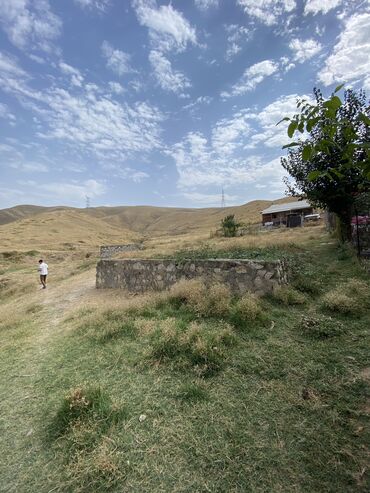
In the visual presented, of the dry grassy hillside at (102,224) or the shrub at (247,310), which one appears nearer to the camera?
the shrub at (247,310)

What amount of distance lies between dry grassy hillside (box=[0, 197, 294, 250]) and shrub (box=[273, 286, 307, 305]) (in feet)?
87.2

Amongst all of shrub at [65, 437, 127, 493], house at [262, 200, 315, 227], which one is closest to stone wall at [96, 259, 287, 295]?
shrub at [65, 437, 127, 493]

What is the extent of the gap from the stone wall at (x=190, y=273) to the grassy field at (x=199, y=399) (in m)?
0.58

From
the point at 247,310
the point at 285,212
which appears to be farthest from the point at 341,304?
the point at 285,212

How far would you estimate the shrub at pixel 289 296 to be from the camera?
5.99m

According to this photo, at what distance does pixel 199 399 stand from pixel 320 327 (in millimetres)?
2479

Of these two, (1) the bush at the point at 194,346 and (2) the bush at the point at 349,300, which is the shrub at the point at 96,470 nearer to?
(1) the bush at the point at 194,346

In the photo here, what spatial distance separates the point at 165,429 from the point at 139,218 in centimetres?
14754

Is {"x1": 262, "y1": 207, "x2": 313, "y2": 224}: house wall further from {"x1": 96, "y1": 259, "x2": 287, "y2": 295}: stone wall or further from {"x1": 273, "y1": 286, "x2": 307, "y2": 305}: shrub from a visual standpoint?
{"x1": 273, "y1": 286, "x2": 307, "y2": 305}: shrub

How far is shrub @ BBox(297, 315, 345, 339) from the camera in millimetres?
4613

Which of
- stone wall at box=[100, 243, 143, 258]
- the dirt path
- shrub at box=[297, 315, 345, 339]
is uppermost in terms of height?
stone wall at box=[100, 243, 143, 258]

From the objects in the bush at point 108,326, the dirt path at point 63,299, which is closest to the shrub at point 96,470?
the bush at point 108,326

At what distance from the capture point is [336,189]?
36.1ft

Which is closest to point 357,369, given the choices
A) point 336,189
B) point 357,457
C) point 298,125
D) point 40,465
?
point 357,457
